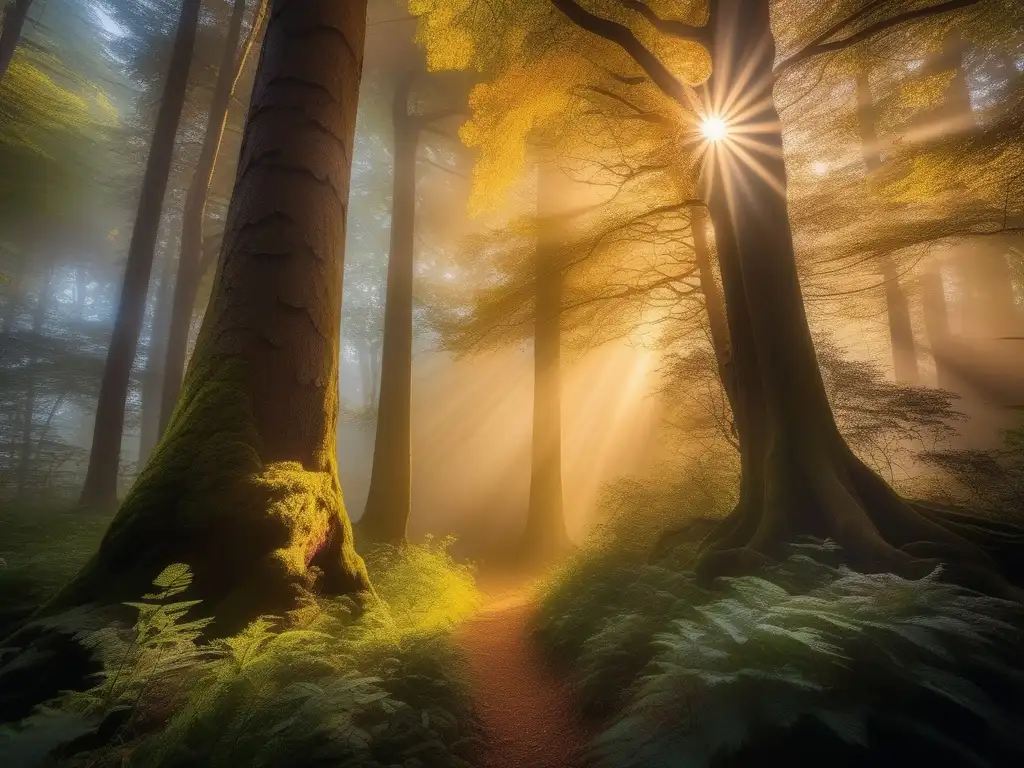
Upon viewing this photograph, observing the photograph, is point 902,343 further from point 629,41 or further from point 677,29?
point 629,41

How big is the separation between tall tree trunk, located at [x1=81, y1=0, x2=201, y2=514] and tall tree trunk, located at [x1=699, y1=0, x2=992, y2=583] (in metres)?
12.2

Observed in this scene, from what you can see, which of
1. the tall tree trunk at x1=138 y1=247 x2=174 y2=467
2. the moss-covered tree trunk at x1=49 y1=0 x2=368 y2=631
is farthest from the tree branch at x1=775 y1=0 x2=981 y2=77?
the tall tree trunk at x1=138 y1=247 x2=174 y2=467

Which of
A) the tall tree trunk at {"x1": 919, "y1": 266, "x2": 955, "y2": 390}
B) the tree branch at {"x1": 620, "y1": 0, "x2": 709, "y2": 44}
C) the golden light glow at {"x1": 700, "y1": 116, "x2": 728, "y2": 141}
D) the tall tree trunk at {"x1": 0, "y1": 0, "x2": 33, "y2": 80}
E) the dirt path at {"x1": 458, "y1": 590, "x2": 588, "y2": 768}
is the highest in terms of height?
the tall tree trunk at {"x1": 0, "y1": 0, "x2": 33, "y2": 80}

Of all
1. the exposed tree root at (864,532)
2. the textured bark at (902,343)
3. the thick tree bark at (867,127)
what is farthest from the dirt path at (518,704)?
the textured bark at (902,343)

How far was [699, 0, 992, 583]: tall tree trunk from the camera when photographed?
3.65m

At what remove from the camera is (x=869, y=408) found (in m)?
7.52

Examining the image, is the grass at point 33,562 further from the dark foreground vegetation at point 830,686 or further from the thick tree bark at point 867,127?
the thick tree bark at point 867,127

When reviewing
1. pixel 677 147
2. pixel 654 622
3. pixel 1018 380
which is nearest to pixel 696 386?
pixel 677 147

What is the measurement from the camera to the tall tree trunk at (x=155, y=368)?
62.7ft

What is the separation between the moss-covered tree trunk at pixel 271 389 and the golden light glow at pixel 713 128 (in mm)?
3572

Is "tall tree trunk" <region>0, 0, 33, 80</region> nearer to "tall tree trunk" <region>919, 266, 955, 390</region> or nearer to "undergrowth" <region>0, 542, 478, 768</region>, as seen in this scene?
"undergrowth" <region>0, 542, 478, 768</region>

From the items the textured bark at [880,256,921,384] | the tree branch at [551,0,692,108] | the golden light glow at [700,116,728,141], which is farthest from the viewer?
the textured bark at [880,256,921,384]

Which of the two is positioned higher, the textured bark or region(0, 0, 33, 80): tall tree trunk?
region(0, 0, 33, 80): tall tree trunk

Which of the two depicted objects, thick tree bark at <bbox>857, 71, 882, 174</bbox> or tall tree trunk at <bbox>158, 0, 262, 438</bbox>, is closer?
thick tree bark at <bbox>857, 71, 882, 174</bbox>
